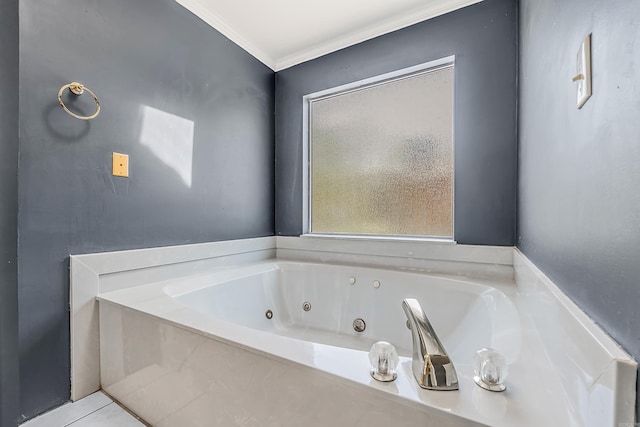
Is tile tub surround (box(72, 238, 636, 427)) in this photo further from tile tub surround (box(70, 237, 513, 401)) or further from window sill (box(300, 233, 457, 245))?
window sill (box(300, 233, 457, 245))

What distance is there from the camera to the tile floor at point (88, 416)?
3.48 feet

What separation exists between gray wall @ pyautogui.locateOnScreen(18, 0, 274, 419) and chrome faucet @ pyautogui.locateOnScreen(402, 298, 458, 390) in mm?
1393

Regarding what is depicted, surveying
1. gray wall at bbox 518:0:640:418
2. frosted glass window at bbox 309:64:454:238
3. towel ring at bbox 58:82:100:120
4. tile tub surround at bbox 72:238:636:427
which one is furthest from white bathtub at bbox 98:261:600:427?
towel ring at bbox 58:82:100:120

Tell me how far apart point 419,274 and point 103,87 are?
1876 mm

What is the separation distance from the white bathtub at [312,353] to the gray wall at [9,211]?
10.9 inches

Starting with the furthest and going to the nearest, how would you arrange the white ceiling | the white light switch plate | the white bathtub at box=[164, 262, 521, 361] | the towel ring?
the white ceiling < the white bathtub at box=[164, 262, 521, 361] < the towel ring < the white light switch plate

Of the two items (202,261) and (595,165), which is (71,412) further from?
(595,165)

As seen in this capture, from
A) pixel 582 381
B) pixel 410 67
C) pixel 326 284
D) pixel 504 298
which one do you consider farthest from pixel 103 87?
pixel 504 298

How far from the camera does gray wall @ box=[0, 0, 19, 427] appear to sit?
1.05 m

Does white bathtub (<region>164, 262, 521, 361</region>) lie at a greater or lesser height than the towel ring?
lesser

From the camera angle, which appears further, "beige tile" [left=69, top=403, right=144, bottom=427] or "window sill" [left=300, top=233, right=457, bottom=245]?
"window sill" [left=300, top=233, right=457, bottom=245]

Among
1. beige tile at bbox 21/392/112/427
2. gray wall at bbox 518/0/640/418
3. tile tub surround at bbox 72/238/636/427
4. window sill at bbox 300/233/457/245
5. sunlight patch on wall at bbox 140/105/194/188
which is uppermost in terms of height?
sunlight patch on wall at bbox 140/105/194/188

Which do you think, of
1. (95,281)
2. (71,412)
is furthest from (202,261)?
(71,412)

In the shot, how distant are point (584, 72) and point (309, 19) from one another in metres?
1.78
